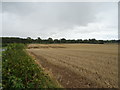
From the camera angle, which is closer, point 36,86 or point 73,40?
point 36,86

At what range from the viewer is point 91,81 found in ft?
21.3

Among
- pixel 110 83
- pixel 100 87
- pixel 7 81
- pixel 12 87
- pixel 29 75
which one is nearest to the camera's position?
pixel 12 87

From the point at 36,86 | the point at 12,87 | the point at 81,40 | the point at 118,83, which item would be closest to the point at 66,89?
the point at 36,86

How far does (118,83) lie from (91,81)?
1260 mm

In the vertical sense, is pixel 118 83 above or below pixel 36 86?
below

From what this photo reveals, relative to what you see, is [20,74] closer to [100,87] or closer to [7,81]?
[7,81]

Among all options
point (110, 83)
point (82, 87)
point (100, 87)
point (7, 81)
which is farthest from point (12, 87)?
point (110, 83)

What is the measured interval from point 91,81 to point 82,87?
3.11 ft

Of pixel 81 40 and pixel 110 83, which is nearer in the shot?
pixel 110 83

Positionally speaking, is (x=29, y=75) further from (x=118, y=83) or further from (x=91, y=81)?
(x=118, y=83)

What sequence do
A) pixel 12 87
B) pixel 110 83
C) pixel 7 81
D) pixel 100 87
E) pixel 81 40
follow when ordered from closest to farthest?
pixel 12 87 → pixel 7 81 → pixel 100 87 → pixel 110 83 → pixel 81 40

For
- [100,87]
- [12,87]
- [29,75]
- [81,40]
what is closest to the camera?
[12,87]

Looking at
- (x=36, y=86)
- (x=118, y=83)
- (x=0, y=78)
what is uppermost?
(x=0, y=78)

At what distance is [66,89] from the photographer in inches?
213
